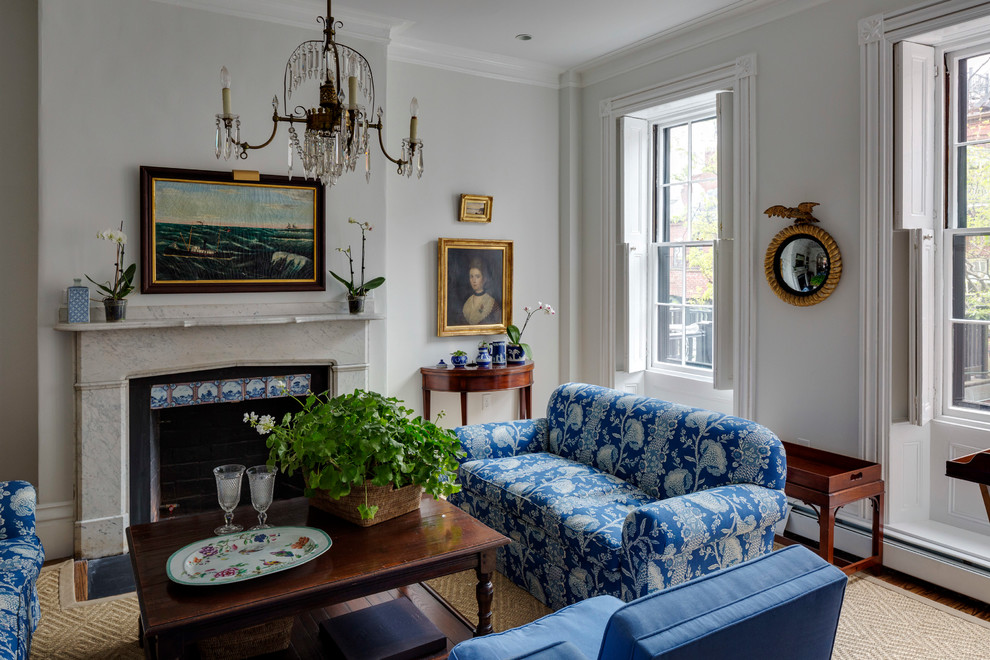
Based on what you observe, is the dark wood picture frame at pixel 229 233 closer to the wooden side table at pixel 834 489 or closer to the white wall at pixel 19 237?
the white wall at pixel 19 237

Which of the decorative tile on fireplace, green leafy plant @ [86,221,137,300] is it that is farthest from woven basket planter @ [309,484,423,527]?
green leafy plant @ [86,221,137,300]

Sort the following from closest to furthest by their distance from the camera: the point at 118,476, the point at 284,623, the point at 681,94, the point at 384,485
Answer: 1. the point at 284,623
2. the point at 384,485
3. the point at 118,476
4. the point at 681,94

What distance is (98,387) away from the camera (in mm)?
3541

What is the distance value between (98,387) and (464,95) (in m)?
2.93

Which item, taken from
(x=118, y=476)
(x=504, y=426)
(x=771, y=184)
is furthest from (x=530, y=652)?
(x=771, y=184)

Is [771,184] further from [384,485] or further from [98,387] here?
[98,387]

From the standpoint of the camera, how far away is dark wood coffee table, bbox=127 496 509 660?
1858 mm

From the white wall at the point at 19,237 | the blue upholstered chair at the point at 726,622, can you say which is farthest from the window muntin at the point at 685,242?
the white wall at the point at 19,237

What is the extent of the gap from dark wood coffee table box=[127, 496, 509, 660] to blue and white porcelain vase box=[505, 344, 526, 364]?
2313 millimetres

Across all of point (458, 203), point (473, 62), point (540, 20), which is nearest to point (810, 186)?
point (540, 20)

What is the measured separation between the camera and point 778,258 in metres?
3.82

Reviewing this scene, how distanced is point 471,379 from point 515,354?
50 centimetres

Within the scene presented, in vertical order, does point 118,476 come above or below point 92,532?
above

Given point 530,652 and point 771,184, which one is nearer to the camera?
point 530,652
